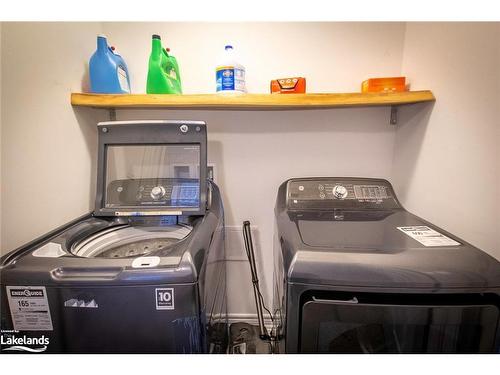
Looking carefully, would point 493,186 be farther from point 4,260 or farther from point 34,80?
point 34,80

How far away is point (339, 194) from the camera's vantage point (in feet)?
4.50

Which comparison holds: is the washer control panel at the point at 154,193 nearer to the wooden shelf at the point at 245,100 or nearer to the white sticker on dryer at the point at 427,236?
the wooden shelf at the point at 245,100

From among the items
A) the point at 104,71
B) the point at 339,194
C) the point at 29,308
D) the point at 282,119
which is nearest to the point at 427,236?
the point at 339,194

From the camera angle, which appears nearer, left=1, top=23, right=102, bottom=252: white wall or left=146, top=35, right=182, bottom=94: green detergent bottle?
left=1, top=23, right=102, bottom=252: white wall

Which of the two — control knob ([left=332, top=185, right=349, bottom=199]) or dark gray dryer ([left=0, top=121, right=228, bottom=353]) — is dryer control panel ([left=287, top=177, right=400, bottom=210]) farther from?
dark gray dryer ([left=0, top=121, right=228, bottom=353])

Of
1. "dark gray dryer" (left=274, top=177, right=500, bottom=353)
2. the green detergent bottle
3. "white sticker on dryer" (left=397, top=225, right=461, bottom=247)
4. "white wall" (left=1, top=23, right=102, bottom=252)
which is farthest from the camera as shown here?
the green detergent bottle

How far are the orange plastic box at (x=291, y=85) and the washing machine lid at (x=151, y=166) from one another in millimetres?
555

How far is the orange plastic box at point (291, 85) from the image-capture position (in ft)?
4.74

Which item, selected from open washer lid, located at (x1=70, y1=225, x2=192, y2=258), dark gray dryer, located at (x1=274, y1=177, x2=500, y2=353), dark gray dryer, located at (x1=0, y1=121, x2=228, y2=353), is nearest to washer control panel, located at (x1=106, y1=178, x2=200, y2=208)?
open washer lid, located at (x1=70, y1=225, x2=192, y2=258)

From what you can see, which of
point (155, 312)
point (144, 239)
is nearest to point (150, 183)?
point (144, 239)

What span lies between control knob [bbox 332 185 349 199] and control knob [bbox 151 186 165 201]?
1.01 m

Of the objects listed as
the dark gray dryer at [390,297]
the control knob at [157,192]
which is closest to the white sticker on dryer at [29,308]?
the control knob at [157,192]

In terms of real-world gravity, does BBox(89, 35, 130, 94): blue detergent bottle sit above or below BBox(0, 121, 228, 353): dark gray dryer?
above

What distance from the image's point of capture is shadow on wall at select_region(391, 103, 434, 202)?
1.36m
